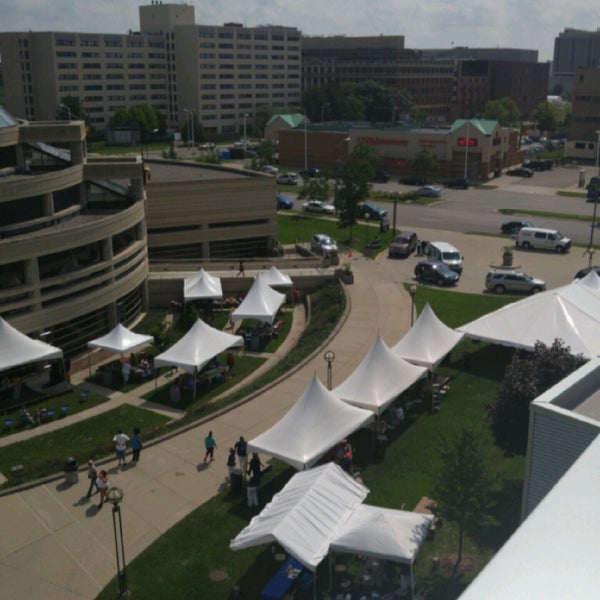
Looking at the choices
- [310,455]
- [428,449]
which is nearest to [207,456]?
[310,455]

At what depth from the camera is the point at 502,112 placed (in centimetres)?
13512

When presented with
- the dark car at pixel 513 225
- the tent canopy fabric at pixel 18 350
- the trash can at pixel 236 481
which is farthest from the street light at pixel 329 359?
the dark car at pixel 513 225

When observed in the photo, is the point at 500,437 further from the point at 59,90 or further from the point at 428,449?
the point at 59,90

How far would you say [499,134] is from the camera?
9094cm

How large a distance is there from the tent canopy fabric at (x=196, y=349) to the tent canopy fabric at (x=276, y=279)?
9.93 metres

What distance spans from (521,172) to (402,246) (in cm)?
4809

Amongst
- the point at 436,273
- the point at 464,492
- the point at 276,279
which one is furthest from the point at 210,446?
the point at 436,273

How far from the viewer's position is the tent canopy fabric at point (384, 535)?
658 inches

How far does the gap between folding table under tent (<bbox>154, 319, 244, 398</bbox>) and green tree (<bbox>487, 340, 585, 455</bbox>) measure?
44.0ft

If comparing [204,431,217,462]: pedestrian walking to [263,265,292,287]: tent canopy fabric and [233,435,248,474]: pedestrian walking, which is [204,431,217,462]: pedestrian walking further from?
[263,265,292,287]: tent canopy fabric

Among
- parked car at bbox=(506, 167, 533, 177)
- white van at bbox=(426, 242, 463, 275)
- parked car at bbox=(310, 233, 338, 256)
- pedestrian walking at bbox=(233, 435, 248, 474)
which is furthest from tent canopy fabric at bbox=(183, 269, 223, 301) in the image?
parked car at bbox=(506, 167, 533, 177)

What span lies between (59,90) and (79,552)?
129m

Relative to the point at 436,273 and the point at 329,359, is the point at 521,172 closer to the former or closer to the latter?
the point at 436,273

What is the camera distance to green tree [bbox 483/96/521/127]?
135375 mm
